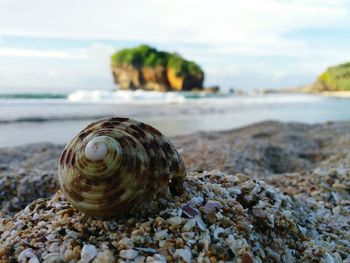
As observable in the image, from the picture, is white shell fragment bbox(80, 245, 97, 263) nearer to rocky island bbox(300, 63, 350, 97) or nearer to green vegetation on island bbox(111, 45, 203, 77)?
green vegetation on island bbox(111, 45, 203, 77)

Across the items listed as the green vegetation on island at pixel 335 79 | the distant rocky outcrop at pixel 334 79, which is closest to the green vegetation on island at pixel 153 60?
the distant rocky outcrop at pixel 334 79

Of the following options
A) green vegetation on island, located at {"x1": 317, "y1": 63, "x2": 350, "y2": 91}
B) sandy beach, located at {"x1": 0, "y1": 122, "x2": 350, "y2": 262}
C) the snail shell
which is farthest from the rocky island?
the snail shell

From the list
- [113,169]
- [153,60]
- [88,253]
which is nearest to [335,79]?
[153,60]

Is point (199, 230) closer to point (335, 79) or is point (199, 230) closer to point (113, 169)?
point (113, 169)

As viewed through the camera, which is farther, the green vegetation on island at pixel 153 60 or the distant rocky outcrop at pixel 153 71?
the green vegetation on island at pixel 153 60

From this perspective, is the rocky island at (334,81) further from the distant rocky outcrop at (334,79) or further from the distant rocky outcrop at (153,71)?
the distant rocky outcrop at (153,71)

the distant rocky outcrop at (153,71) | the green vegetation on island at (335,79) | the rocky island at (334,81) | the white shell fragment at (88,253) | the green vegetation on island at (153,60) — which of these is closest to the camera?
the white shell fragment at (88,253)

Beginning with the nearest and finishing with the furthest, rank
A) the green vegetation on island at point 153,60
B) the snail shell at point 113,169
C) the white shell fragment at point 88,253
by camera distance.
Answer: the white shell fragment at point 88,253 → the snail shell at point 113,169 → the green vegetation on island at point 153,60

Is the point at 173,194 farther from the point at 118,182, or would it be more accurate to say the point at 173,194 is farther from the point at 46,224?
the point at 46,224
